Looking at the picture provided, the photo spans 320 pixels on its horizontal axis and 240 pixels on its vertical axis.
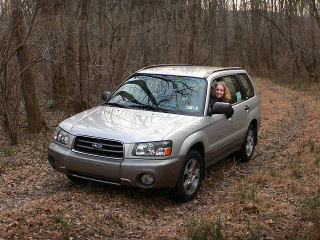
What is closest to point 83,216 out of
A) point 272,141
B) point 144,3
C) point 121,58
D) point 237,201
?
point 237,201

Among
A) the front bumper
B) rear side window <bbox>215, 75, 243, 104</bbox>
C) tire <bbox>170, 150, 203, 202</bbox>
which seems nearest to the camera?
the front bumper

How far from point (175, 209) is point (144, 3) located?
13964 millimetres

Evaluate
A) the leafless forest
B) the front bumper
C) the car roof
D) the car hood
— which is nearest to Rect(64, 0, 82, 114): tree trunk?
the leafless forest

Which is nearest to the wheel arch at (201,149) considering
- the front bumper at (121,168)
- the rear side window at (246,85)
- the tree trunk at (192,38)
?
the front bumper at (121,168)

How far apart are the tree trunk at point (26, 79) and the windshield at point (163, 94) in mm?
2354

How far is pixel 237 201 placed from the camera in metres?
5.88

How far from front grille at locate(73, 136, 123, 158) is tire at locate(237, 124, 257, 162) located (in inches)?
136

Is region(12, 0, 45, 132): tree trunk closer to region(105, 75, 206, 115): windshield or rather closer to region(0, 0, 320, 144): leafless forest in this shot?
region(0, 0, 320, 144): leafless forest

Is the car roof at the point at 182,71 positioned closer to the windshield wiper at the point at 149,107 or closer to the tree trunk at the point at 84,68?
the windshield wiper at the point at 149,107

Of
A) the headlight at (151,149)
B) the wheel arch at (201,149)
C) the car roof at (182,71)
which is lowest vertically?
the wheel arch at (201,149)

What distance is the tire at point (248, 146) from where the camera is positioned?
329 inches

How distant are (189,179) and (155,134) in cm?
97

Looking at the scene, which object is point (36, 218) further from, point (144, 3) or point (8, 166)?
point (144, 3)

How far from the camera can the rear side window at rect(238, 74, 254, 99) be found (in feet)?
28.0
